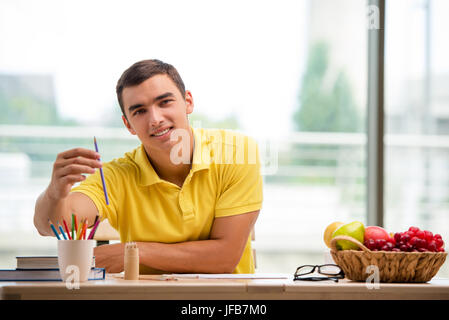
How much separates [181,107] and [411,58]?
2258 mm

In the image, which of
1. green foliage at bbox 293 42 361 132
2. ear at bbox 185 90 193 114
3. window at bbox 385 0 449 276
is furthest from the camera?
green foliage at bbox 293 42 361 132

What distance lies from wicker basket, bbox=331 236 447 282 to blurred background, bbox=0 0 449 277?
220cm

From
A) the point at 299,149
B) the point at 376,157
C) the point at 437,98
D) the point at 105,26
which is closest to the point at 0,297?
the point at 376,157

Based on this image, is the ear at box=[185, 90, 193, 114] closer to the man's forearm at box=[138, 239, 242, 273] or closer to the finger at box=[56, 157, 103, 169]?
the man's forearm at box=[138, 239, 242, 273]

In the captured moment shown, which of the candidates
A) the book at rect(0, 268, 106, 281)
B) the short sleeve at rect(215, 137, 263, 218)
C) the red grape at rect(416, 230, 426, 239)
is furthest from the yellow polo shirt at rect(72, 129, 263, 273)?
the red grape at rect(416, 230, 426, 239)

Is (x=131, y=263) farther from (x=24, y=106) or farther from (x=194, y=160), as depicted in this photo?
(x=24, y=106)

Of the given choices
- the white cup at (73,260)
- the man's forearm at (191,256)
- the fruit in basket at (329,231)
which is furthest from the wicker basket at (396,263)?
the white cup at (73,260)

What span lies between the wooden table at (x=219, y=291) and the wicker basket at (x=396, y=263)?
61 mm

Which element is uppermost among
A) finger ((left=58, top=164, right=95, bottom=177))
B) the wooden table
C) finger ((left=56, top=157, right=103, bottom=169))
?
finger ((left=56, top=157, right=103, bottom=169))

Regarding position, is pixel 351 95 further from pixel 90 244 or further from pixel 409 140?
pixel 90 244

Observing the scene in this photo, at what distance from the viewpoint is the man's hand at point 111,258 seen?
1462mm

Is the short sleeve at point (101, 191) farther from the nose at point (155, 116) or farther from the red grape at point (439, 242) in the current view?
the red grape at point (439, 242)

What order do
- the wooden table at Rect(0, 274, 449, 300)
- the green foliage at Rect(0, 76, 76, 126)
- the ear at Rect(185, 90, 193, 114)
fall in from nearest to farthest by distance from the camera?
the wooden table at Rect(0, 274, 449, 300)
the ear at Rect(185, 90, 193, 114)
the green foliage at Rect(0, 76, 76, 126)

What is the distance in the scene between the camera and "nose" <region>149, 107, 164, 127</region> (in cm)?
Result: 159
